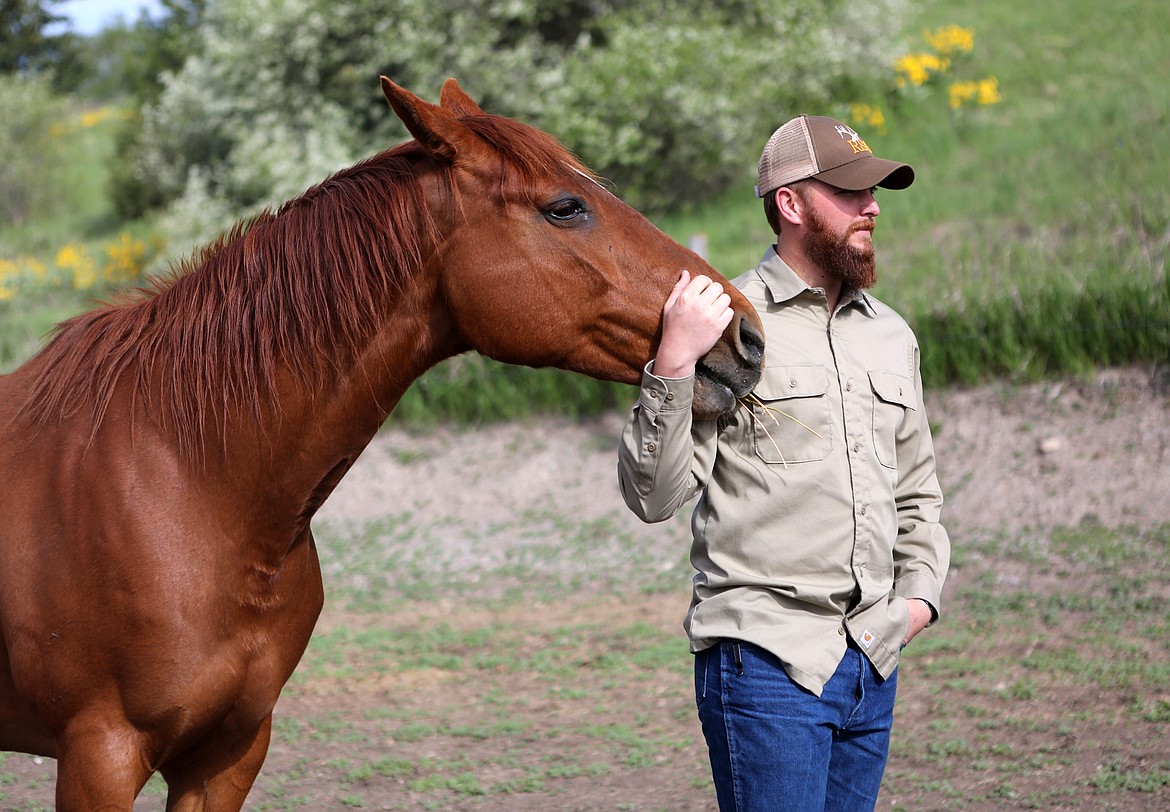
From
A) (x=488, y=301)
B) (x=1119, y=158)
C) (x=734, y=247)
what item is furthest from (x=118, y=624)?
(x=1119, y=158)

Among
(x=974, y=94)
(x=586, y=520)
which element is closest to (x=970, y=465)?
(x=586, y=520)

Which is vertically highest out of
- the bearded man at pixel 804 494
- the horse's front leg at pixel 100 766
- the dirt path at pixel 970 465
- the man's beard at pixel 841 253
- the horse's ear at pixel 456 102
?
the horse's ear at pixel 456 102

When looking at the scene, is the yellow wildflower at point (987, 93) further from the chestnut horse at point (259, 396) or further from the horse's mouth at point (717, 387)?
the horse's mouth at point (717, 387)

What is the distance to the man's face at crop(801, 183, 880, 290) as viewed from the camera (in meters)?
2.16

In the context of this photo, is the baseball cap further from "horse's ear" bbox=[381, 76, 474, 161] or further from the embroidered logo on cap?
"horse's ear" bbox=[381, 76, 474, 161]

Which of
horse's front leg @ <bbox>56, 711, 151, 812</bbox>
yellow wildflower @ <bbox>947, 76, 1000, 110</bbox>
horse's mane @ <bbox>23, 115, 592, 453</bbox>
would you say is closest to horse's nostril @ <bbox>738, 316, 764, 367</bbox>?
horse's mane @ <bbox>23, 115, 592, 453</bbox>

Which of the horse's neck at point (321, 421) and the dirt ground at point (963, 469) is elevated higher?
the horse's neck at point (321, 421)

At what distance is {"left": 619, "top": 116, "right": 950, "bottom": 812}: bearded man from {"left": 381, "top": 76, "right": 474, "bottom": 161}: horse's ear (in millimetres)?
557

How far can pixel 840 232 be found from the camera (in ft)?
7.09

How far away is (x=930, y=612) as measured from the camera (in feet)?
7.27

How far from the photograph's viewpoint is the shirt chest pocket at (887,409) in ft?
7.13

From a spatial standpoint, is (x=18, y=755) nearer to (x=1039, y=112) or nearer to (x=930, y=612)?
(x=930, y=612)

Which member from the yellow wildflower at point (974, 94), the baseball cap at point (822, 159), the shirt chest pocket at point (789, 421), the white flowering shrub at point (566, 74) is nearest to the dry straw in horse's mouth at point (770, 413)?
the shirt chest pocket at point (789, 421)

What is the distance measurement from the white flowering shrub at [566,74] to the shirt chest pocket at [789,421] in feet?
29.0
